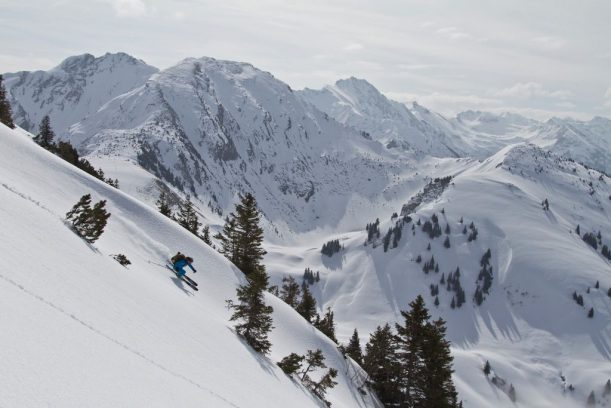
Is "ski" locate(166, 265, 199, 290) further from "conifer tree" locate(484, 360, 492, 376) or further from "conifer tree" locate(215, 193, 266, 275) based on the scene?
"conifer tree" locate(484, 360, 492, 376)

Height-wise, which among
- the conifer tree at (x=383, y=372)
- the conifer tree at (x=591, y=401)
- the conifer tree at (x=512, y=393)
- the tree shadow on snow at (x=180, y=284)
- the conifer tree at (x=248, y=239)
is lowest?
the tree shadow on snow at (x=180, y=284)

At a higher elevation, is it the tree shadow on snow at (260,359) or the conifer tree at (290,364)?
the conifer tree at (290,364)

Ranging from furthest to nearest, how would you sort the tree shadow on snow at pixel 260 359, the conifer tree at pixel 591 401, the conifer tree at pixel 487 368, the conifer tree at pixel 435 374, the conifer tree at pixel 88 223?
the conifer tree at pixel 591 401, the conifer tree at pixel 487 368, the conifer tree at pixel 435 374, the tree shadow on snow at pixel 260 359, the conifer tree at pixel 88 223

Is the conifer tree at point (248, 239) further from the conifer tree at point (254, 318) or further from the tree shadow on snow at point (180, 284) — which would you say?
the conifer tree at point (254, 318)

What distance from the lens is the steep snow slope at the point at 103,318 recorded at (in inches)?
403

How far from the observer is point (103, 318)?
15547mm

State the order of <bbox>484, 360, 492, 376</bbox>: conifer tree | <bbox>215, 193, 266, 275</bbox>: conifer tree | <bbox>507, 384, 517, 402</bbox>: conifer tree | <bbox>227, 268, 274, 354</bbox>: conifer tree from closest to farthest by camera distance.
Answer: <bbox>227, 268, 274, 354</bbox>: conifer tree < <bbox>215, 193, 266, 275</bbox>: conifer tree < <bbox>507, 384, 517, 402</bbox>: conifer tree < <bbox>484, 360, 492, 376</bbox>: conifer tree

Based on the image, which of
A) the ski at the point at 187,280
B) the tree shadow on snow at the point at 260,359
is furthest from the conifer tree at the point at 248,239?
the tree shadow on snow at the point at 260,359

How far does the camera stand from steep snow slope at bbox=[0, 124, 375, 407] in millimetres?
10227

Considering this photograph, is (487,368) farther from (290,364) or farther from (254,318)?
(254,318)

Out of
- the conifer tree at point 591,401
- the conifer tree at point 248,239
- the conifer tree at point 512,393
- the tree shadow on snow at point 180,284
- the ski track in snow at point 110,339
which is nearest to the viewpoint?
the ski track in snow at point 110,339

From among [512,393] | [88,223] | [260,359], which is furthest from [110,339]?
[512,393]

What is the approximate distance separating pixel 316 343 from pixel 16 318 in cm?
3487

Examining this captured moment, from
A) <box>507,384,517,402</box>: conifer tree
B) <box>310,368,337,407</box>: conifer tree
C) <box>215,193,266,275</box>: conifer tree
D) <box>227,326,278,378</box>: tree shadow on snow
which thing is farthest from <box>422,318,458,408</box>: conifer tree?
<box>507,384,517,402</box>: conifer tree
